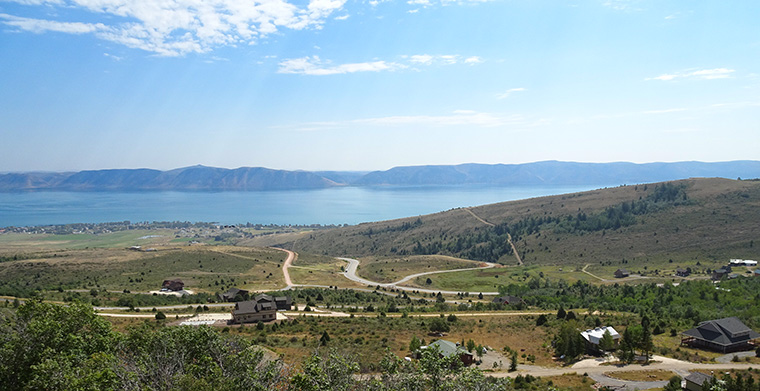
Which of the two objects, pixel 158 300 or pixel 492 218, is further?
pixel 492 218

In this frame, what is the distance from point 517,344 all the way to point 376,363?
15.3 m

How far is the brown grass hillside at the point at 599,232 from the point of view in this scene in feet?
294

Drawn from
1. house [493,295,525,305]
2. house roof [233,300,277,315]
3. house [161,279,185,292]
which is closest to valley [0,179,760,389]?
house [493,295,525,305]

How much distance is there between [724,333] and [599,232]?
79.7 m

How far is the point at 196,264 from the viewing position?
8300 centimetres

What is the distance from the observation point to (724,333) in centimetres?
3525

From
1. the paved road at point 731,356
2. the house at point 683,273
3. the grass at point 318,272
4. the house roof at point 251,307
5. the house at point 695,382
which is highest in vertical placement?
the house at point 695,382

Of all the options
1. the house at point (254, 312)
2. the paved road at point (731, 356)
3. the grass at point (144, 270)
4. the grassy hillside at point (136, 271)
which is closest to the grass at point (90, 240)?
the grassy hillside at point (136, 271)

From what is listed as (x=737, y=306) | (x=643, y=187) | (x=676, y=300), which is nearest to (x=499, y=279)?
(x=676, y=300)

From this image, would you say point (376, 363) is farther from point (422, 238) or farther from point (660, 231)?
point (422, 238)

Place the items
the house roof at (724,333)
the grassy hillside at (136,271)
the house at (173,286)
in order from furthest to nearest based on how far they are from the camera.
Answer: the grassy hillside at (136,271)
the house at (173,286)
the house roof at (724,333)

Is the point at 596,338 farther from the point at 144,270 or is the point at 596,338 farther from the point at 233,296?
the point at 144,270

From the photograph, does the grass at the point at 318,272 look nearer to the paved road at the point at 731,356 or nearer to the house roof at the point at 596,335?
the house roof at the point at 596,335

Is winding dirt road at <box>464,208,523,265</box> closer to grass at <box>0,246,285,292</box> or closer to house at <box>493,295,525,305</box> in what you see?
house at <box>493,295,525,305</box>
